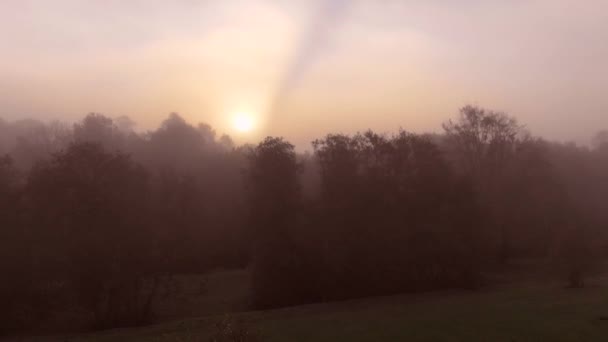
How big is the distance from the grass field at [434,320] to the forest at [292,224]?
16.2 ft

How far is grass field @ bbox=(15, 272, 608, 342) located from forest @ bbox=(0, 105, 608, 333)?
4.93 meters

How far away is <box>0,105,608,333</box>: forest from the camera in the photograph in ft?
124

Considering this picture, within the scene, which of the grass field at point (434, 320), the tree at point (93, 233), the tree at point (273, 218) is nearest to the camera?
the grass field at point (434, 320)

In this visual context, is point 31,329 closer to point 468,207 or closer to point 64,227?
point 64,227

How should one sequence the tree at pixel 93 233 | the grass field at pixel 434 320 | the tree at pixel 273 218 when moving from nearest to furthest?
the grass field at pixel 434 320 → the tree at pixel 93 233 → the tree at pixel 273 218

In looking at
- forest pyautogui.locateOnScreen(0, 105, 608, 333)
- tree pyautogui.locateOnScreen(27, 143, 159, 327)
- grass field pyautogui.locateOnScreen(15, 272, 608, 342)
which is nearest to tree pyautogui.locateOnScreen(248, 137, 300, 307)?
forest pyautogui.locateOnScreen(0, 105, 608, 333)

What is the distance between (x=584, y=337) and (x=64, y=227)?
30.3 metres

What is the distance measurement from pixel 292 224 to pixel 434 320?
722 inches

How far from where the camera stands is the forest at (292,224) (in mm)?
37656

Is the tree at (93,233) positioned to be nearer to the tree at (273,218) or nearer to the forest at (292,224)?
the forest at (292,224)

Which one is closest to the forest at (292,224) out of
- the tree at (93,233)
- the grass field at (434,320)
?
the tree at (93,233)

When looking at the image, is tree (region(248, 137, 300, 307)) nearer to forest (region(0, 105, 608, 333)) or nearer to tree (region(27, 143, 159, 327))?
forest (region(0, 105, 608, 333))

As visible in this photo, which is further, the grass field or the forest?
the forest

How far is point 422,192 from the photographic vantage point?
4919 centimetres
